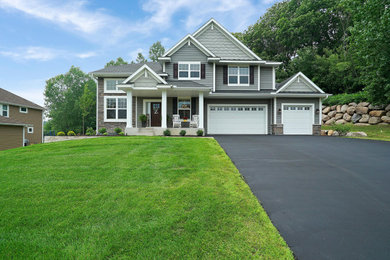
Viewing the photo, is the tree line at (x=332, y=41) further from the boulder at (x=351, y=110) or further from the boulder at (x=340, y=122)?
the boulder at (x=340, y=122)

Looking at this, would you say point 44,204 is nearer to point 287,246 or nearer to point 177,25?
point 287,246

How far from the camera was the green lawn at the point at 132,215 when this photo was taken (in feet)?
6.30

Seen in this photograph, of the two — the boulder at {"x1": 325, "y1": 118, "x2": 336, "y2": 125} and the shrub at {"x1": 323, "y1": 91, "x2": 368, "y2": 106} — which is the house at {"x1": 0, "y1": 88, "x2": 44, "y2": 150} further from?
the shrub at {"x1": 323, "y1": 91, "x2": 368, "y2": 106}

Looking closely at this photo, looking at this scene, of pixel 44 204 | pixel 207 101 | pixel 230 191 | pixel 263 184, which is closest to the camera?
pixel 44 204

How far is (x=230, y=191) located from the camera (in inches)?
127

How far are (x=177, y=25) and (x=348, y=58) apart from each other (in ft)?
64.2

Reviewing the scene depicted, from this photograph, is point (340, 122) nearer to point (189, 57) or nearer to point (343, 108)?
point (343, 108)

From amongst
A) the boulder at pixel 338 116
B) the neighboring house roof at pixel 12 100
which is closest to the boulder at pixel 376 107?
the boulder at pixel 338 116

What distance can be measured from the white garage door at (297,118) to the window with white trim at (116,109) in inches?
481

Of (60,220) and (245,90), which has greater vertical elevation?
(245,90)

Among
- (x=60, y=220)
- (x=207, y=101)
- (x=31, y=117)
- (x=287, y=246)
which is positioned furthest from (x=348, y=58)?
(x=31, y=117)

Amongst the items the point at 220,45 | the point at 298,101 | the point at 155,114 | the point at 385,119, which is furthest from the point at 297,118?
the point at 155,114

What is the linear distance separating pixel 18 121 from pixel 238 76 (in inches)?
819

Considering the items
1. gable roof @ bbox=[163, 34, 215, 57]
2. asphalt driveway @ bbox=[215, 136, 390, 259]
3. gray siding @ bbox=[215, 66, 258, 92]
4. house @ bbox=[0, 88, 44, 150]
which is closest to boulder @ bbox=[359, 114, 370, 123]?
gray siding @ bbox=[215, 66, 258, 92]
